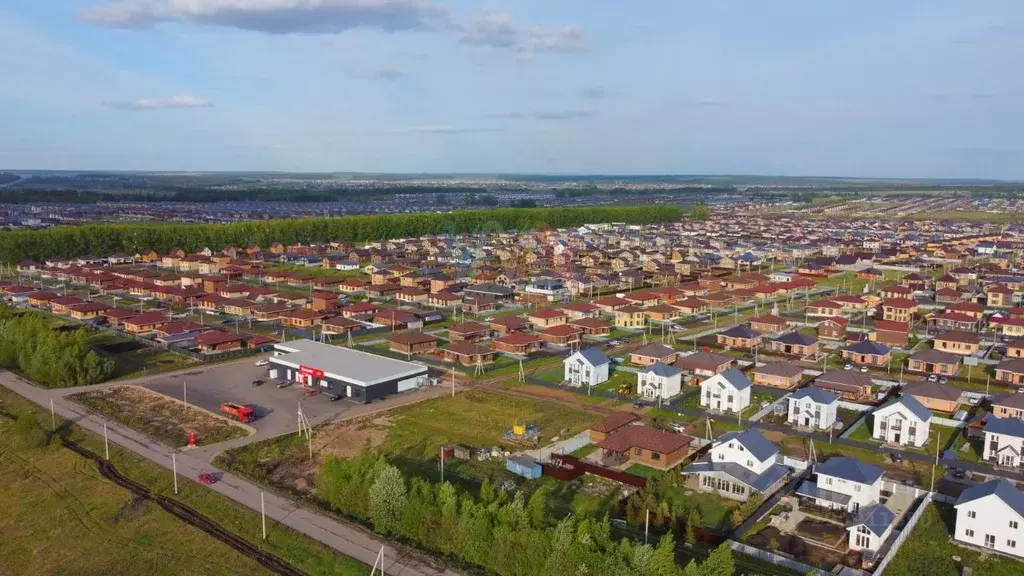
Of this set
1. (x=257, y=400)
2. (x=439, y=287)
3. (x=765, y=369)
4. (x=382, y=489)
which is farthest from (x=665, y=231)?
(x=382, y=489)

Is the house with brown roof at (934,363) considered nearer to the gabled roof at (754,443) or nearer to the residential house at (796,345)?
the residential house at (796,345)

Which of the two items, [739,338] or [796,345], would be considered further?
[739,338]

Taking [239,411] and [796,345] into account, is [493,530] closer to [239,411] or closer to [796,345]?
[239,411]

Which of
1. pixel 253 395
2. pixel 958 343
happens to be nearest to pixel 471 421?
pixel 253 395

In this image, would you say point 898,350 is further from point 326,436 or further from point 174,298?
point 174,298

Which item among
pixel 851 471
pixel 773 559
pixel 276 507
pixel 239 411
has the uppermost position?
pixel 851 471

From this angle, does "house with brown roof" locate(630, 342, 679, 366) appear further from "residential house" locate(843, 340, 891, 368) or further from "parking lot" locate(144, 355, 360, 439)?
"parking lot" locate(144, 355, 360, 439)

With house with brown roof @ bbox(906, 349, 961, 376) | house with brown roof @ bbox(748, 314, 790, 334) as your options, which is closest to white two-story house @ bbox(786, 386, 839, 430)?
house with brown roof @ bbox(906, 349, 961, 376)
